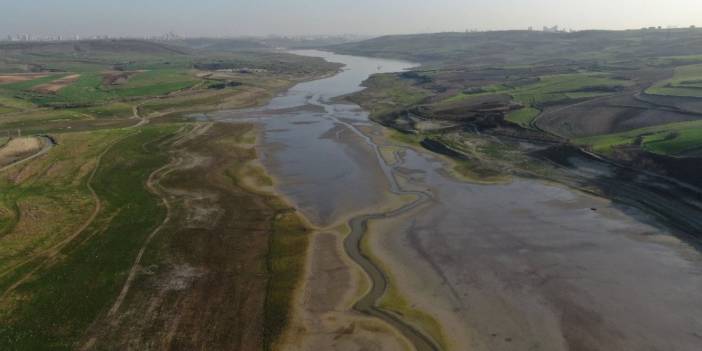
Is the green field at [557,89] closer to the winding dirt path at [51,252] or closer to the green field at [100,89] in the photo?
the winding dirt path at [51,252]

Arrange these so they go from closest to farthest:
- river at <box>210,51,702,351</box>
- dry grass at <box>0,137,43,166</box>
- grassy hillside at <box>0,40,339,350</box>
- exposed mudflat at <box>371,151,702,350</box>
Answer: exposed mudflat at <box>371,151,702,350</box>
river at <box>210,51,702,351</box>
grassy hillside at <box>0,40,339,350</box>
dry grass at <box>0,137,43,166</box>

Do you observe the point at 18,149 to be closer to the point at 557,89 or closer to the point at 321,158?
the point at 321,158

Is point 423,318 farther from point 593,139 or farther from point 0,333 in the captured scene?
point 593,139

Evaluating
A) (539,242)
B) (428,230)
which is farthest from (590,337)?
(428,230)

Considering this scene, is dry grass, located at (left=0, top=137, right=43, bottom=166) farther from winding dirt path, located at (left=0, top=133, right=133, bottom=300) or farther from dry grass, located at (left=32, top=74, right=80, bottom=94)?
dry grass, located at (left=32, top=74, right=80, bottom=94)

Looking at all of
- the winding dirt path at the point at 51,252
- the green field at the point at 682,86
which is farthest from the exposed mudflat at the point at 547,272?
the green field at the point at 682,86

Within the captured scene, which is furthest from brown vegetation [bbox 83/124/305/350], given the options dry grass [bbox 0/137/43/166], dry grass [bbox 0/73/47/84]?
dry grass [bbox 0/73/47/84]
